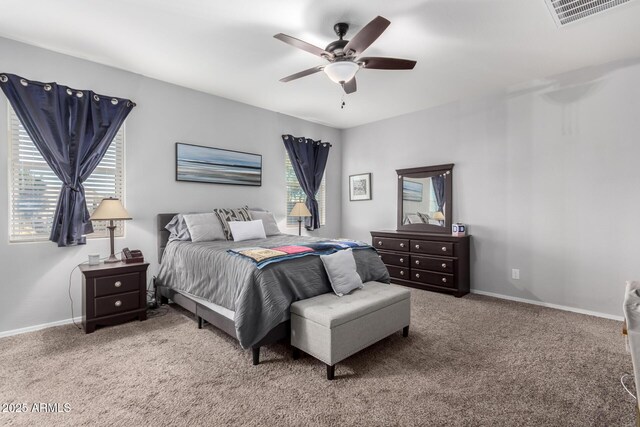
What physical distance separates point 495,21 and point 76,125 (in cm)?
396

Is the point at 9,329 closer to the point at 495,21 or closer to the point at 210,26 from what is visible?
the point at 210,26

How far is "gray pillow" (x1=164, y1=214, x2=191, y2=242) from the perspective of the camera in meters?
3.52

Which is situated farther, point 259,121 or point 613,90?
point 259,121

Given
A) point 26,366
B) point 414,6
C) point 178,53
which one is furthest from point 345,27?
point 26,366

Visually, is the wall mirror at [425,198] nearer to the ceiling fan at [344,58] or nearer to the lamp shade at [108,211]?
the ceiling fan at [344,58]

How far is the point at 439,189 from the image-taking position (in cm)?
456

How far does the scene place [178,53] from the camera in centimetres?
302

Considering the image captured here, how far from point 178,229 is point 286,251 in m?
1.68

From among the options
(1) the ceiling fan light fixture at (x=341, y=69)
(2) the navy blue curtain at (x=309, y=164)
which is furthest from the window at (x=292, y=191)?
(1) the ceiling fan light fixture at (x=341, y=69)

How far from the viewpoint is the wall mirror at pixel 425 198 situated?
448cm

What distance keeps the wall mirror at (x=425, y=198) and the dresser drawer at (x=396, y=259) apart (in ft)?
1.72

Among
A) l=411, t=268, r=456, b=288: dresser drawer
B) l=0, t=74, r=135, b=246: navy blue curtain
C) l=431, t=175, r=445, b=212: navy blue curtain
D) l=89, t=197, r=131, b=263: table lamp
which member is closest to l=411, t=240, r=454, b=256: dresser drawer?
l=411, t=268, r=456, b=288: dresser drawer

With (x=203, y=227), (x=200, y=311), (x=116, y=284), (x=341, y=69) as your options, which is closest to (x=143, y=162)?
(x=203, y=227)

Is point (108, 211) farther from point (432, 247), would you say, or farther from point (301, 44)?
point (432, 247)
